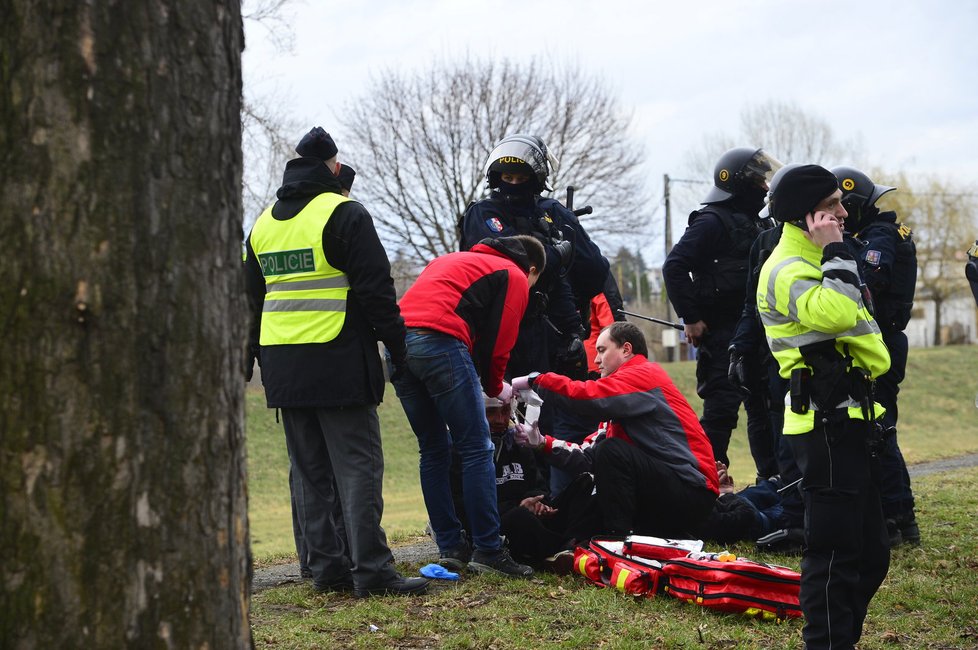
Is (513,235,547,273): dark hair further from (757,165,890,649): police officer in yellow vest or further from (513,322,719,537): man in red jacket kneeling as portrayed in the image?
(757,165,890,649): police officer in yellow vest

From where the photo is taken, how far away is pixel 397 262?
90.1ft

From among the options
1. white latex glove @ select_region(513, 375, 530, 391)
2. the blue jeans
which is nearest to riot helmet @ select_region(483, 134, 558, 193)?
white latex glove @ select_region(513, 375, 530, 391)

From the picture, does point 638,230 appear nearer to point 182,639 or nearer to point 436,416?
point 436,416

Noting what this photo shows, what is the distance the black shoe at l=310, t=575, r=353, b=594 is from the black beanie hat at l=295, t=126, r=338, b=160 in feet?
6.84

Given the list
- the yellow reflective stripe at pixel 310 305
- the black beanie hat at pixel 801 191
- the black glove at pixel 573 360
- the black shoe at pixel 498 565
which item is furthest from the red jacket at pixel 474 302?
the black beanie hat at pixel 801 191

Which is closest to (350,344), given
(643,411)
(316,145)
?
(316,145)

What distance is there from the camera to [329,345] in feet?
16.8

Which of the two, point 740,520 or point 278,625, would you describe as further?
point 740,520

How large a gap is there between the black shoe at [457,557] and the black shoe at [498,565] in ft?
0.64

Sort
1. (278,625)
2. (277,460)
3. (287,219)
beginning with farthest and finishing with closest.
→ (277,460) → (287,219) → (278,625)

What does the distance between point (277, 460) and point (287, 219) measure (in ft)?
42.8

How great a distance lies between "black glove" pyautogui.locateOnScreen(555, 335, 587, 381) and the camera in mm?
6918

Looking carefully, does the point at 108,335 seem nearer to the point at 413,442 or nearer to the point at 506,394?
the point at 506,394

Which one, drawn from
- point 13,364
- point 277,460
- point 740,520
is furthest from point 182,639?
point 277,460
